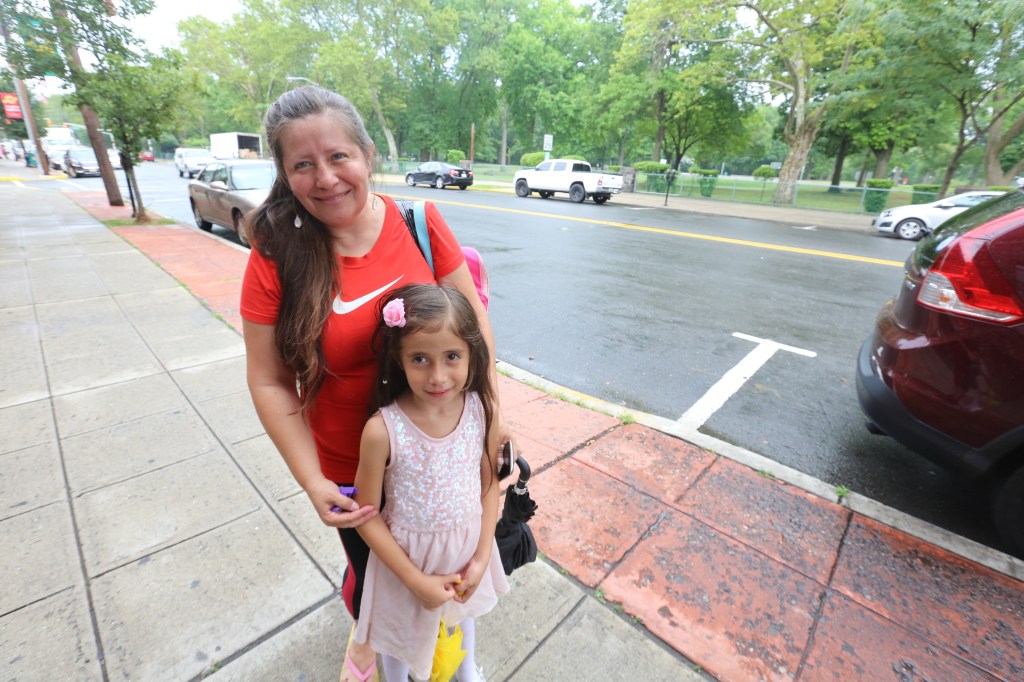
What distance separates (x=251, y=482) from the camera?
103 inches

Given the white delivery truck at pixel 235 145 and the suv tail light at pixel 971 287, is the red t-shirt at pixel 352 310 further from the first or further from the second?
the white delivery truck at pixel 235 145

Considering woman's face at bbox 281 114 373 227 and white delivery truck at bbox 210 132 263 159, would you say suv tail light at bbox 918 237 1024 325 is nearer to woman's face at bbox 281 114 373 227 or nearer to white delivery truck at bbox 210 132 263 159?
woman's face at bbox 281 114 373 227

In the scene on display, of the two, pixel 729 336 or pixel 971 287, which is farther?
pixel 729 336

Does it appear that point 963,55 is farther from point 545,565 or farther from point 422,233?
point 422,233

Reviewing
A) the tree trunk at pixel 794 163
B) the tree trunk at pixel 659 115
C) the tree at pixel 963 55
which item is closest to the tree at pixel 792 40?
the tree trunk at pixel 794 163

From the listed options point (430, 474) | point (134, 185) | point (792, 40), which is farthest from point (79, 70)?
point (792, 40)

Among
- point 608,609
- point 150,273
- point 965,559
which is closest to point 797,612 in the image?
point 608,609

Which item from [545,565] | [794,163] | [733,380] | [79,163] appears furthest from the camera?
[79,163]

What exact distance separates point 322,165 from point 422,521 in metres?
0.91

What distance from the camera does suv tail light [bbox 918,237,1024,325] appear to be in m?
2.12

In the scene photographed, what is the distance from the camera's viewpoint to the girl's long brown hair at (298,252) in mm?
1152

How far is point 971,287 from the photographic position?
2.24 meters

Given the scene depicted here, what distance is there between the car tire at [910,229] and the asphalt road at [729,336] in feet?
8.46

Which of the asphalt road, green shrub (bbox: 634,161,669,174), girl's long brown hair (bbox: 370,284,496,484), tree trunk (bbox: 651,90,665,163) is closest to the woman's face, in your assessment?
girl's long brown hair (bbox: 370,284,496,484)
